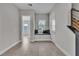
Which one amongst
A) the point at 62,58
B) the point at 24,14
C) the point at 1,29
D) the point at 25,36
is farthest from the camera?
the point at 25,36

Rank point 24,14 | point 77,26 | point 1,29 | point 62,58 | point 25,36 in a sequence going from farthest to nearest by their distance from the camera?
point 25,36 < point 24,14 < point 1,29 < point 77,26 < point 62,58

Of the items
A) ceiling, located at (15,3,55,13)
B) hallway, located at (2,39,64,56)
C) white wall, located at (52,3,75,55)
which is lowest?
hallway, located at (2,39,64,56)

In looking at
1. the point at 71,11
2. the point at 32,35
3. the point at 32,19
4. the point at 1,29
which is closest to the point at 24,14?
the point at 32,19

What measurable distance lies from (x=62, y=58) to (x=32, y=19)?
7.23 m

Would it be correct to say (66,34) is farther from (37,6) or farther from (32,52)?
(37,6)

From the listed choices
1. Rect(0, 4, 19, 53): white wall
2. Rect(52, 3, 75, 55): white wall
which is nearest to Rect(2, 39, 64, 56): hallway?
Rect(0, 4, 19, 53): white wall

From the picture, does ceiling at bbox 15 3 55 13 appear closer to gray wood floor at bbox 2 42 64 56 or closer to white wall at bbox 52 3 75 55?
white wall at bbox 52 3 75 55

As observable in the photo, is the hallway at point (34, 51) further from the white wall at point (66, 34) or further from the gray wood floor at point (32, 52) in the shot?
the white wall at point (66, 34)

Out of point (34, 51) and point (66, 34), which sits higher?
point (66, 34)

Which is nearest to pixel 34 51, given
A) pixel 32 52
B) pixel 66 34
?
pixel 32 52

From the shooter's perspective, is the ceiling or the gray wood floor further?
the ceiling

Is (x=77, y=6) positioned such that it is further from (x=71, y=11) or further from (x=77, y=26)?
(x=77, y=26)

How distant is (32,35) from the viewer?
898 cm

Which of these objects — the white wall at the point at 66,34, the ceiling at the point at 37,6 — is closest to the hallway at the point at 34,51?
the white wall at the point at 66,34
